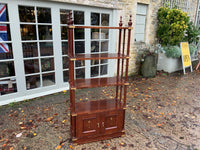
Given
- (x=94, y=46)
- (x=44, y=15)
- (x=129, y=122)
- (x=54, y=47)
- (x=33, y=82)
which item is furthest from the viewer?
(x=94, y=46)

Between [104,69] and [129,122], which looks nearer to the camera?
[129,122]

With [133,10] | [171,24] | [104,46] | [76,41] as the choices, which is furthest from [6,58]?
[171,24]

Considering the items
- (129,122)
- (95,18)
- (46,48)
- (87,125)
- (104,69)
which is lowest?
(129,122)

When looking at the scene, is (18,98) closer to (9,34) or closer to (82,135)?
(9,34)

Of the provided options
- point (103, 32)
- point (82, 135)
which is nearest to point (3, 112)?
point (82, 135)

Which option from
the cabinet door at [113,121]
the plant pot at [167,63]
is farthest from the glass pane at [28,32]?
the plant pot at [167,63]

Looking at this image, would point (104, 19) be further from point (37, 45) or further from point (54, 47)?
point (37, 45)

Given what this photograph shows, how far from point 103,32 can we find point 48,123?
322 cm

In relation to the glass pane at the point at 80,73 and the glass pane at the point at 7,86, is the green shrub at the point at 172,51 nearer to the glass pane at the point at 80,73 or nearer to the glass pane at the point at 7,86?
the glass pane at the point at 80,73

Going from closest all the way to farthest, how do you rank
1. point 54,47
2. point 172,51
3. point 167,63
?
point 54,47
point 172,51
point 167,63

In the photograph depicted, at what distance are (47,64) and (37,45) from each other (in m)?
0.55

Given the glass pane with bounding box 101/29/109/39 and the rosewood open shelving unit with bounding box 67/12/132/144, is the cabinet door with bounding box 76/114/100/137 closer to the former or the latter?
the rosewood open shelving unit with bounding box 67/12/132/144

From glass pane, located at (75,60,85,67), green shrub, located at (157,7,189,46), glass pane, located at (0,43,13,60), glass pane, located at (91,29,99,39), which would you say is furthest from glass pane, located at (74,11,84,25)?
green shrub, located at (157,7,189,46)

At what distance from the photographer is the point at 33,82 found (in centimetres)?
411
